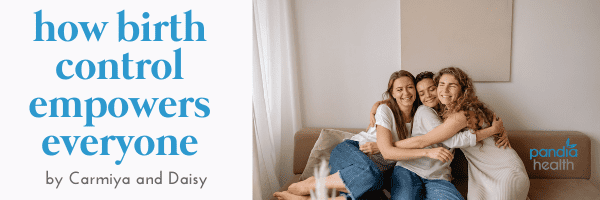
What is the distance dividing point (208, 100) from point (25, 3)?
2.95ft

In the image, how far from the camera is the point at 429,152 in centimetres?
167

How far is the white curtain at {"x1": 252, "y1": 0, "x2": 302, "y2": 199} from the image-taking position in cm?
200

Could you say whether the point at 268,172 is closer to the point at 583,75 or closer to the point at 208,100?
the point at 208,100

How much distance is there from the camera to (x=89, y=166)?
169 centimetres

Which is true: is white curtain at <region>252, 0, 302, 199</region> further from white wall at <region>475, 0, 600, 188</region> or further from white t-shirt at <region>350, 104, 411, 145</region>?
white wall at <region>475, 0, 600, 188</region>

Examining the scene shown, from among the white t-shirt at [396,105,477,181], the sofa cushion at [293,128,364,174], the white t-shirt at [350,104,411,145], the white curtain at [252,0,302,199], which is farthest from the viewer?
the sofa cushion at [293,128,364,174]

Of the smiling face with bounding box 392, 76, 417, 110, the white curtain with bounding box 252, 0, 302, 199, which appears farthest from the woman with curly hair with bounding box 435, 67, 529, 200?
the white curtain with bounding box 252, 0, 302, 199

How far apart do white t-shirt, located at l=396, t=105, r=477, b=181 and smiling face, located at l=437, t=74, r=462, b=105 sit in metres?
0.10

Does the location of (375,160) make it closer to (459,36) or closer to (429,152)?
(429,152)

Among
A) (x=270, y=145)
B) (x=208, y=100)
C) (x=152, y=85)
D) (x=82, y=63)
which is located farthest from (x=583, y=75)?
(x=82, y=63)

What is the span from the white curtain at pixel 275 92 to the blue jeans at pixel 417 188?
2.36ft

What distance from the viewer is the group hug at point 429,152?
1663 millimetres

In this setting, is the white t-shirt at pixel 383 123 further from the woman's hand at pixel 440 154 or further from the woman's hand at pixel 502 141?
the woman's hand at pixel 502 141

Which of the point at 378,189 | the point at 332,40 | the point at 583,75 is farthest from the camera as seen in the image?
the point at 332,40
